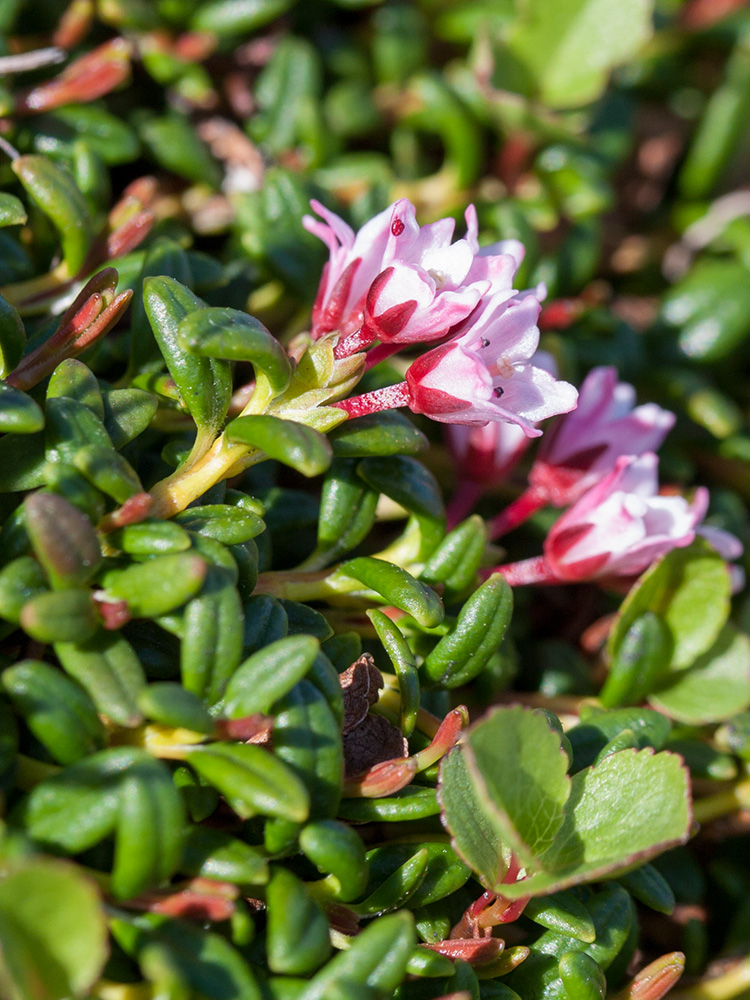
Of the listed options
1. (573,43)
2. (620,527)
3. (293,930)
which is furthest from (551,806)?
(573,43)

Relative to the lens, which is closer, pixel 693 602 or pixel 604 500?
pixel 604 500

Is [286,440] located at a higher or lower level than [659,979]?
higher

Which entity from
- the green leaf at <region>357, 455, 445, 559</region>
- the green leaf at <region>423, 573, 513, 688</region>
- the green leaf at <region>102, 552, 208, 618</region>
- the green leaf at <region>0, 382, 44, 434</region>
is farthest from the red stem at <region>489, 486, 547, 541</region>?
the green leaf at <region>0, 382, 44, 434</region>

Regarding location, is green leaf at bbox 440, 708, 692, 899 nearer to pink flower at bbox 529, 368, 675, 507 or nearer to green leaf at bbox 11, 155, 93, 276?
pink flower at bbox 529, 368, 675, 507

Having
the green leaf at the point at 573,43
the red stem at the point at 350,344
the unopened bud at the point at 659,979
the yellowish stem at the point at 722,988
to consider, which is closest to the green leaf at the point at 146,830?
the red stem at the point at 350,344

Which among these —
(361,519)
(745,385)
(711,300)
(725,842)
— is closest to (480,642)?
(361,519)

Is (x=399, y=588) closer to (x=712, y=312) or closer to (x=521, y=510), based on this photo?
(x=521, y=510)
